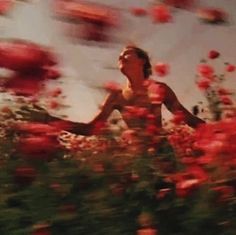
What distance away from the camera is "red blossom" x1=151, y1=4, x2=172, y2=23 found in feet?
1.67

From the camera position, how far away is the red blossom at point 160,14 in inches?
20.0

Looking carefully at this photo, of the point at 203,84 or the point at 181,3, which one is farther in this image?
the point at 203,84

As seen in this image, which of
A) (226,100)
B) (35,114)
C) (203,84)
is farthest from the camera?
(203,84)

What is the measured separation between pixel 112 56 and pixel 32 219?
0.15m

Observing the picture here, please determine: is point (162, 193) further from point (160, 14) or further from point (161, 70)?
point (161, 70)

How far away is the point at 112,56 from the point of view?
1.70 feet

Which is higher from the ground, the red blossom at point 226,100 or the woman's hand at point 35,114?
the red blossom at point 226,100

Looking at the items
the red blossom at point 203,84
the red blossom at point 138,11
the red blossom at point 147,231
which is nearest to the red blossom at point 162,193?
the red blossom at point 147,231

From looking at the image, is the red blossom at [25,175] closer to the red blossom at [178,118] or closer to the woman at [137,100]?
the woman at [137,100]

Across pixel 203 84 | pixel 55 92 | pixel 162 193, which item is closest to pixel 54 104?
pixel 55 92

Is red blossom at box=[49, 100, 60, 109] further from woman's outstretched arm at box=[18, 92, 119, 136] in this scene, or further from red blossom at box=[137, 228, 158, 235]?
red blossom at box=[137, 228, 158, 235]

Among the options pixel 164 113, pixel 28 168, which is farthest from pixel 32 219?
pixel 164 113

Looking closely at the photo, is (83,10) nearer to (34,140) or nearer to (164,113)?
(34,140)

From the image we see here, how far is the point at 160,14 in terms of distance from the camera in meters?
0.52
